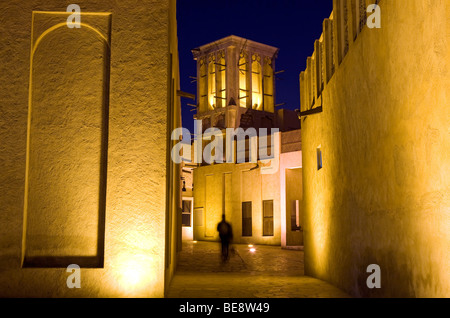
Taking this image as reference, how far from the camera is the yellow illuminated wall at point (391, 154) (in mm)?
4613

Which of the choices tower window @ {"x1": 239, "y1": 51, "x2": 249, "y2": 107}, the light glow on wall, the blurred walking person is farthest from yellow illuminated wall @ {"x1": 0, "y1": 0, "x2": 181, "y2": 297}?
tower window @ {"x1": 239, "y1": 51, "x2": 249, "y2": 107}

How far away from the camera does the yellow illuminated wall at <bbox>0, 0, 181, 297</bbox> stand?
6.69m

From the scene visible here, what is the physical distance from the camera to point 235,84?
35938 millimetres

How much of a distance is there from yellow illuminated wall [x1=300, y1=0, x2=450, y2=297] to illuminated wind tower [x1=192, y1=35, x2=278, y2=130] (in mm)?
25756

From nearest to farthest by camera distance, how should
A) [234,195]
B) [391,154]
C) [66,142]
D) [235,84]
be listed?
[391,154] < [66,142] < [234,195] < [235,84]

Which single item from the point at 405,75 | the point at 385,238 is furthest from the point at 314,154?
the point at 405,75

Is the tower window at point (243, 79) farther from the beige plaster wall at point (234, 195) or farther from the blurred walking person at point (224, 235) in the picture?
the blurred walking person at point (224, 235)

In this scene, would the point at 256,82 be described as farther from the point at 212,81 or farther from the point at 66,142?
the point at 66,142

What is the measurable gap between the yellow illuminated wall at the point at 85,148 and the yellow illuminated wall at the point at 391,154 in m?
2.99

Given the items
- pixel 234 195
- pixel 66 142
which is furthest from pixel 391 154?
pixel 234 195

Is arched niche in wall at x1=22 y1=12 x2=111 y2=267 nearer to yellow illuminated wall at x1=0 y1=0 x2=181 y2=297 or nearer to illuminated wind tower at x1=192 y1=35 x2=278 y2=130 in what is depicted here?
yellow illuminated wall at x1=0 y1=0 x2=181 y2=297

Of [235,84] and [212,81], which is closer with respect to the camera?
[235,84]

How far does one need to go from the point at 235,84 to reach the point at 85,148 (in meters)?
29.6

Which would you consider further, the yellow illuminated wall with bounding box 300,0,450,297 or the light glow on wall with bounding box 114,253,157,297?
the light glow on wall with bounding box 114,253,157,297
